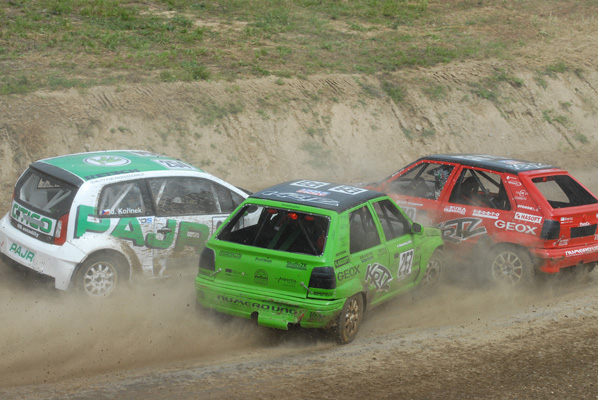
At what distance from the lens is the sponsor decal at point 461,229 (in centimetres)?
996

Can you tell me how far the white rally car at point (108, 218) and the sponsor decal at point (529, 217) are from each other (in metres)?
3.91

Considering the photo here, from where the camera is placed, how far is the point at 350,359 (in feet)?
23.7

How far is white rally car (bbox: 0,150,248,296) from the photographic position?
809 cm

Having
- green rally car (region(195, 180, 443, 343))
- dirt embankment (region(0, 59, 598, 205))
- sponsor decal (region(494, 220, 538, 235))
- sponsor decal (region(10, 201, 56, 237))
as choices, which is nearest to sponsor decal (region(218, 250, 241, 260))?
green rally car (region(195, 180, 443, 343))

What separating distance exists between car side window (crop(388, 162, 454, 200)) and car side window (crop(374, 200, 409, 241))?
1860mm

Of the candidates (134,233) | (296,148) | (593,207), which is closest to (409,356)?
(134,233)

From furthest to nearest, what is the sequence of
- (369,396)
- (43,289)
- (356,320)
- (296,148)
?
1. (296,148)
2. (43,289)
3. (356,320)
4. (369,396)

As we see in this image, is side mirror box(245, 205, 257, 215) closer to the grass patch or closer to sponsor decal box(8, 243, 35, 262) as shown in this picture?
sponsor decal box(8, 243, 35, 262)

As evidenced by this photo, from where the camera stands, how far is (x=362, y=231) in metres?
7.98

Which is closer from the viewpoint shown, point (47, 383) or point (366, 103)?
point (47, 383)

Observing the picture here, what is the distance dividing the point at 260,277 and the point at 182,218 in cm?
200

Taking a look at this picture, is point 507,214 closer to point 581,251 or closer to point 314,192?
point 581,251

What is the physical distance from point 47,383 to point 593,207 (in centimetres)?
737

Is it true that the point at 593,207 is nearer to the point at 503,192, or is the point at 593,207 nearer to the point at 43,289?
the point at 503,192
